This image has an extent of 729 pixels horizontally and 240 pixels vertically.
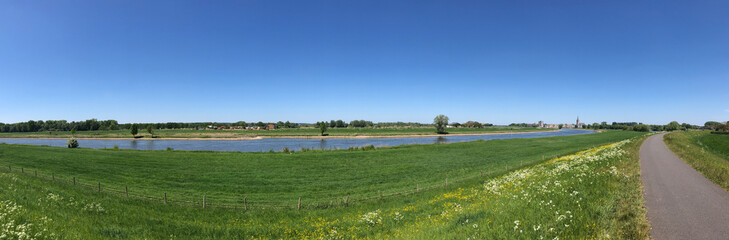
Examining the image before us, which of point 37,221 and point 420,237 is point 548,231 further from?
point 37,221

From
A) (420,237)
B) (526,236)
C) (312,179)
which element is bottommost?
(312,179)

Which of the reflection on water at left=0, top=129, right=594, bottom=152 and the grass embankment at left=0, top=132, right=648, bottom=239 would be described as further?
the reflection on water at left=0, top=129, right=594, bottom=152

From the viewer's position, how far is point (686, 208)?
31.6 ft

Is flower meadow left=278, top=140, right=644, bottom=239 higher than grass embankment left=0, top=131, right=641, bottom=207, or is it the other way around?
flower meadow left=278, top=140, right=644, bottom=239

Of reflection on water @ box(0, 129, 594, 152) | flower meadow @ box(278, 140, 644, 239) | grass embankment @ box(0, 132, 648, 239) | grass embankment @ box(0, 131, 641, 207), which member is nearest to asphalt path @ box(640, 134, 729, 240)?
grass embankment @ box(0, 132, 648, 239)

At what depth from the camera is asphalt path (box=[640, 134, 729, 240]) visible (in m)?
7.64

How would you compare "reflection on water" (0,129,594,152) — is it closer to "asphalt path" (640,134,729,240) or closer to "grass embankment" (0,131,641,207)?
"grass embankment" (0,131,641,207)

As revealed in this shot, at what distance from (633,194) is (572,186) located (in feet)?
6.39

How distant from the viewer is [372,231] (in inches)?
505

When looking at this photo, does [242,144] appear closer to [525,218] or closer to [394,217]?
[394,217]

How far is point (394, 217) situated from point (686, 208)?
1131 centimetres

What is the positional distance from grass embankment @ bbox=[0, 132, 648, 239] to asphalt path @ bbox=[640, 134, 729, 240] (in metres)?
0.51

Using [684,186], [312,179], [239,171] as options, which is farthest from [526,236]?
[239,171]

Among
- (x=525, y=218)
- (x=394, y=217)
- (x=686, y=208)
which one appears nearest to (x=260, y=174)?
(x=394, y=217)
